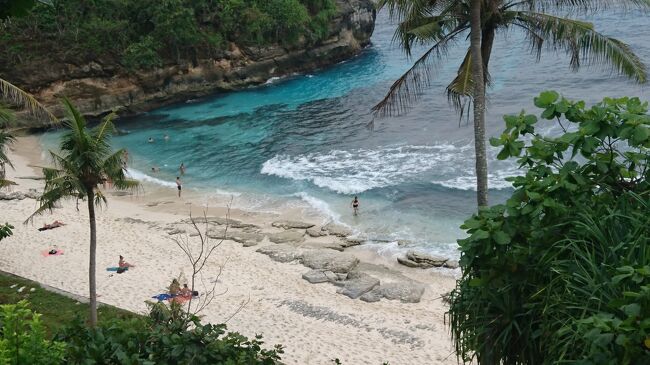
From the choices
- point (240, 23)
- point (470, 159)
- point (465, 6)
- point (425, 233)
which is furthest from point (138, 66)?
point (465, 6)

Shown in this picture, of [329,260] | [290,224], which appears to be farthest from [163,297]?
[290,224]

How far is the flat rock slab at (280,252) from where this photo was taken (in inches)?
941

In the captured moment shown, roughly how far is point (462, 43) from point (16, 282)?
57193 mm

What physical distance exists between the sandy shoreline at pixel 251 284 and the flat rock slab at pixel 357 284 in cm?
32

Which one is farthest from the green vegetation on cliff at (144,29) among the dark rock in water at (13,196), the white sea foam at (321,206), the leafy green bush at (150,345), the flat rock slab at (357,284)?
the leafy green bush at (150,345)

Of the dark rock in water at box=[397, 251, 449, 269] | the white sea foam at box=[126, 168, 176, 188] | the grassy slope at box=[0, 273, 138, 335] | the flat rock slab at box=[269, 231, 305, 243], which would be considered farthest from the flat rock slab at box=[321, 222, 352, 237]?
the white sea foam at box=[126, 168, 176, 188]

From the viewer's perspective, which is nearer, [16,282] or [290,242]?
[16,282]

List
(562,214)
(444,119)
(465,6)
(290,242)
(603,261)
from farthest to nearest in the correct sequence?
(444,119) → (290,242) → (465,6) → (562,214) → (603,261)

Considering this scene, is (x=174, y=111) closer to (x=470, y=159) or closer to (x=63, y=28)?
(x=63, y=28)

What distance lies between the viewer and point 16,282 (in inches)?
755

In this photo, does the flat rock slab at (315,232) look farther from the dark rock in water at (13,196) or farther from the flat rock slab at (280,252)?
the dark rock in water at (13,196)

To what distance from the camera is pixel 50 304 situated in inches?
682

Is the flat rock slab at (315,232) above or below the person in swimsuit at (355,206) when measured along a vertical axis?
below

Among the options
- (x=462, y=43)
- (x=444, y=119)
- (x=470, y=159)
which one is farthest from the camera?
(x=462, y=43)
